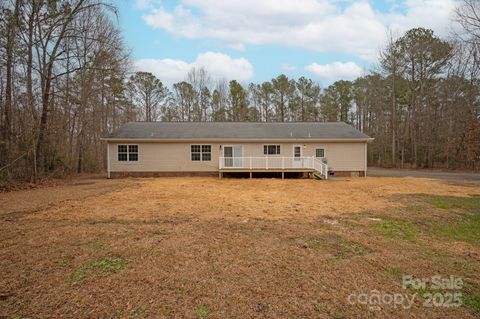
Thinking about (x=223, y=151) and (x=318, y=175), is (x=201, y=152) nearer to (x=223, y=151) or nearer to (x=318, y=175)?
(x=223, y=151)

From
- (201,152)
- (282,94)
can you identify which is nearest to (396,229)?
(201,152)

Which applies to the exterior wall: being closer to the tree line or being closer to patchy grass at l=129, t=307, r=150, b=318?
the tree line

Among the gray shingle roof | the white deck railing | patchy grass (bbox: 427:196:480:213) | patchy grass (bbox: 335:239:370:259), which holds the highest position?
the gray shingle roof

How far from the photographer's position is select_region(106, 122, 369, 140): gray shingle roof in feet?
59.9

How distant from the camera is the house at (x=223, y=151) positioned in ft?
57.7

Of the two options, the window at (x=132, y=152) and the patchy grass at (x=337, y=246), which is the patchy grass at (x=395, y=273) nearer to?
the patchy grass at (x=337, y=246)

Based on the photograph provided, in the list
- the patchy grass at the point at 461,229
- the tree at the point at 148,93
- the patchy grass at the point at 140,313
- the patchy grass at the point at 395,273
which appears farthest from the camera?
the tree at the point at 148,93

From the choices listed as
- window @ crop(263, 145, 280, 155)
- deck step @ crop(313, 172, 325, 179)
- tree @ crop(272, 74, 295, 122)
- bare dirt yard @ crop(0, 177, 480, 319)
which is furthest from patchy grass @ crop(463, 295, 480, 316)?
tree @ crop(272, 74, 295, 122)

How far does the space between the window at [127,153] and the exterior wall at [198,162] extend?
0.75 ft

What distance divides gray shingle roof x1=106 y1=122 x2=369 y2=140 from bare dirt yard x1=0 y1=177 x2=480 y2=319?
1113cm

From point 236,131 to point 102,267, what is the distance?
16.1 metres

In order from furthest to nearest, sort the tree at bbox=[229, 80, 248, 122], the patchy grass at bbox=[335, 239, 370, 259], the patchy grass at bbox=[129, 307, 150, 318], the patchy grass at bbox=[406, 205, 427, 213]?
the tree at bbox=[229, 80, 248, 122]
the patchy grass at bbox=[406, 205, 427, 213]
the patchy grass at bbox=[335, 239, 370, 259]
the patchy grass at bbox=[129, 307, 150, 318]

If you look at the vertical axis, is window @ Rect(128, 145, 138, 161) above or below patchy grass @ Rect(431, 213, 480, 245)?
above

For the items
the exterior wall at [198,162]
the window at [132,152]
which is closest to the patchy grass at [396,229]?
the exterior wall at [198,162]
